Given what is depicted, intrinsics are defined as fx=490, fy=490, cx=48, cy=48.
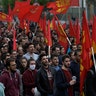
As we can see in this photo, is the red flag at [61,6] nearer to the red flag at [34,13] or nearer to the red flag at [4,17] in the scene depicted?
the red flag at [34,13]

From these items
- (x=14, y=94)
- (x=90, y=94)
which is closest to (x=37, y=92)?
(x=14, y=94)

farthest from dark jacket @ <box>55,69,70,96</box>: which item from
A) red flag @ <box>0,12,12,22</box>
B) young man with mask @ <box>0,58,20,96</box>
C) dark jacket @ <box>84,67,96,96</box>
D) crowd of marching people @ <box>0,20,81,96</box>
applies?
red flag @ <box>0,12,12,22</box>

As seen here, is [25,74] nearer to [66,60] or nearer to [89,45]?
[66,60]

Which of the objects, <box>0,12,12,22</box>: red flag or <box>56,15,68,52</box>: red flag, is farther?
<box>0,12,12,22</box>: red flag

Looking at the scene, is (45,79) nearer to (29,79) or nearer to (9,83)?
(29,79)

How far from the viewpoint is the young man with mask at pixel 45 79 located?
9.99m

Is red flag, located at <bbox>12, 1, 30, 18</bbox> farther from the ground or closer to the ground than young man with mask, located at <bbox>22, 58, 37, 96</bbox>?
farther from the ground

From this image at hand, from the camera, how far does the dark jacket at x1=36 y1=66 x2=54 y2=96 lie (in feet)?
32.8

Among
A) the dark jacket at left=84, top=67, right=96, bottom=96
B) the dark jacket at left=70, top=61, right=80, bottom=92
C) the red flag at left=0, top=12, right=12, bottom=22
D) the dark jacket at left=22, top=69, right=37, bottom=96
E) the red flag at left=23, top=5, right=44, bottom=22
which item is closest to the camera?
the dark jacket at left=84, top=67, right=96, bottom=96

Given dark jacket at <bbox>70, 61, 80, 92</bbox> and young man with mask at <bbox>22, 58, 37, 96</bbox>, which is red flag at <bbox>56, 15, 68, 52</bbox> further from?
young man with mask at <bbox>22, 58, 37, 96</bbox>

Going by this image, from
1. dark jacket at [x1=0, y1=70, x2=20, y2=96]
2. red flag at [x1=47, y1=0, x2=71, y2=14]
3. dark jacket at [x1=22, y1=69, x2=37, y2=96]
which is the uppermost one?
red flag at [x1=47, y1=0, x2=71, y2=14]

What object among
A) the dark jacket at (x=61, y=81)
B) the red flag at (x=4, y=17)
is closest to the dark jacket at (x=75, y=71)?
the dark jacket at (x=61, y=81)

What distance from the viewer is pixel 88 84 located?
8430 millimetres

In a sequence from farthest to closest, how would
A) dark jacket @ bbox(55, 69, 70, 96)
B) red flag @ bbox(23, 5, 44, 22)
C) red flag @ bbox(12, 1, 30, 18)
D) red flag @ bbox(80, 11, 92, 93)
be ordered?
red flag @ bbox(12, 1, 30, 18), red flag @ bbox(23, 5, 44, 22), dark jacket @ bbox(55, 69, 70, 96), red flag @ bbox(80, 11, 92, 93)
